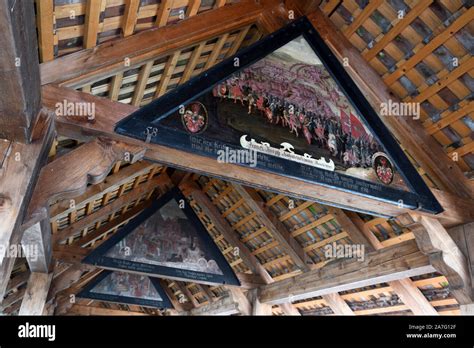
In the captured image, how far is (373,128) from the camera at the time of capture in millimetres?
4328

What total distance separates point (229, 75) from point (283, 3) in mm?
1242

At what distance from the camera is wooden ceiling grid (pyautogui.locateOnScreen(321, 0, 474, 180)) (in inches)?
150

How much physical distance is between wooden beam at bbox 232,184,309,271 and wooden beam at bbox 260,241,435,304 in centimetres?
32

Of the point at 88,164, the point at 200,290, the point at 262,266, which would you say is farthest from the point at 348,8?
the point at 200,290

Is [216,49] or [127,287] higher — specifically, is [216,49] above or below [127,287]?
→ above

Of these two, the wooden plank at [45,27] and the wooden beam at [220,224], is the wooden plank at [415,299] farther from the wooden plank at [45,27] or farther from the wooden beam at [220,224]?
the wooden plank at [45,27]

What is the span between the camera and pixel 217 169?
364cm

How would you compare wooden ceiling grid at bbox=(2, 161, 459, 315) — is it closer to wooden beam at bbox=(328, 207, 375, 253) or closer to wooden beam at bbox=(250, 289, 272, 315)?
wooden beam at bbox=(328, 207, 375, 253)

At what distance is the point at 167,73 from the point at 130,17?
50.6 inches

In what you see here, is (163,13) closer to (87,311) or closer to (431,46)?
(431,46)

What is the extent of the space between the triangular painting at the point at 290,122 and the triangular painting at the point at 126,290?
6514 mm

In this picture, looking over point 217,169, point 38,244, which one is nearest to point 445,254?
point 217,169
